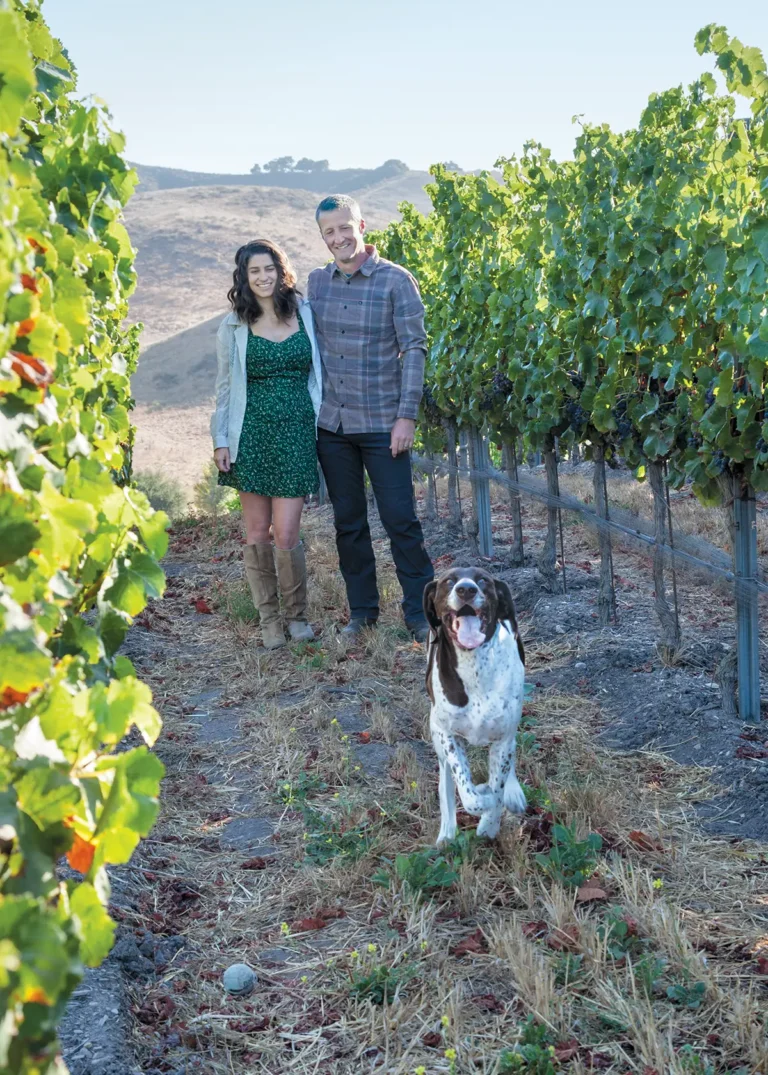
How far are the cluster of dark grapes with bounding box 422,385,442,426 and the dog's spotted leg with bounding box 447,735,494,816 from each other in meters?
6.56

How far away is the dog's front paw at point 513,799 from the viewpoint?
359 cm

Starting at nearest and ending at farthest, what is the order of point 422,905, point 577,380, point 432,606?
point 422,905 → point 432,606 → point 577,380

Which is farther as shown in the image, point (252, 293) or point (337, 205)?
point (252, 293)

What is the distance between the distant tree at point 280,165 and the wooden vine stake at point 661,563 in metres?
108

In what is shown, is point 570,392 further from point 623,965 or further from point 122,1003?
point 122,1003

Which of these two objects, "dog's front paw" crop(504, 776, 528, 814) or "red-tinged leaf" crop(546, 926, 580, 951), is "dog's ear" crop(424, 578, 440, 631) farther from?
"red-tinged leaf" crop(546, 926, 580, 951)

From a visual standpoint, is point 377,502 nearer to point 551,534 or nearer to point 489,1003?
point 551,534

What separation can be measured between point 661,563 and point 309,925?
10.3ft

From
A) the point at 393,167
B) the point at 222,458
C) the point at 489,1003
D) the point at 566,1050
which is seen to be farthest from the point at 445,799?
the point at 393,167

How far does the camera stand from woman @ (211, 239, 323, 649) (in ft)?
18.5

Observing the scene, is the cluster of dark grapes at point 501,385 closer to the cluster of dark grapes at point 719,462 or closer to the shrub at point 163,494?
the cluster of dark grapes at point 719,462

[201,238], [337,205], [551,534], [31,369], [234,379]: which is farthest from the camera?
[201,238]

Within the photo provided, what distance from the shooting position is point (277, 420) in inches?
226

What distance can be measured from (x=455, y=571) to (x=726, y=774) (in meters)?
1.55
